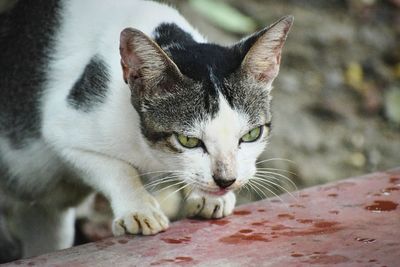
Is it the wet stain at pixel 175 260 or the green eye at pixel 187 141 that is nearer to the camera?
the wet stain at pixel 175 260

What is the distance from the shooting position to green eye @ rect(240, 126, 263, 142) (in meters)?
2.85


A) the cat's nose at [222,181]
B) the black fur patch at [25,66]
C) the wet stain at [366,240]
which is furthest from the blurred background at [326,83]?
the wet stain at [366,240]

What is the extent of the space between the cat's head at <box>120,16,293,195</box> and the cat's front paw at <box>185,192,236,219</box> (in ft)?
0.52

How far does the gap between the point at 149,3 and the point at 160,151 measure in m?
0.81

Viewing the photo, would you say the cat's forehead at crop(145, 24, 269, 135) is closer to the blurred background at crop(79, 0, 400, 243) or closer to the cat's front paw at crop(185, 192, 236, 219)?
the cat's front paw at crop(185, 192, 236, 219)

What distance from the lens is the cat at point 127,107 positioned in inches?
110

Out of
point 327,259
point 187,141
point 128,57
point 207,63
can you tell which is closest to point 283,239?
point 327,259

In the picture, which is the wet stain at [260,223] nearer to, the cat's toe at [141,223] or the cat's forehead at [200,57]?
the cat's toe at [141,223]

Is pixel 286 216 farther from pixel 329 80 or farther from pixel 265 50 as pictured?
pixel 329 80

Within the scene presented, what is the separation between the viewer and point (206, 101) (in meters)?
2.81

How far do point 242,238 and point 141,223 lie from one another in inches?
14.3

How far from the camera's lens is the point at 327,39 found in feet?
19.1

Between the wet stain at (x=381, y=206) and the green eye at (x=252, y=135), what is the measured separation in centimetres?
45

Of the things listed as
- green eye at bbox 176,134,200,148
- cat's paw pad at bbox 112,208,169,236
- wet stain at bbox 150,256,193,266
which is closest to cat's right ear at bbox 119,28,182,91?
green eye at bbox 176,134,200,148
